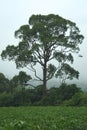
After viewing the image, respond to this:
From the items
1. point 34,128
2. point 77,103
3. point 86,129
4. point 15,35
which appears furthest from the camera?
point 15,35

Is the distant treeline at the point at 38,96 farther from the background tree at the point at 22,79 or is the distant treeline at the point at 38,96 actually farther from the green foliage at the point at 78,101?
the green foliage at the point at 78,101

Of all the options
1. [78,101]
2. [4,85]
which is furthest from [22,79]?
[4,85]

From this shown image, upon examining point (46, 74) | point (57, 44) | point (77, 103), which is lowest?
point (77, 103)

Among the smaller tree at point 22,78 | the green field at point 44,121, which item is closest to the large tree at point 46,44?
the smaller tree at point 22,78

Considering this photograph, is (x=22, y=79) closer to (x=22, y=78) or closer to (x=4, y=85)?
(x=22, y=78)

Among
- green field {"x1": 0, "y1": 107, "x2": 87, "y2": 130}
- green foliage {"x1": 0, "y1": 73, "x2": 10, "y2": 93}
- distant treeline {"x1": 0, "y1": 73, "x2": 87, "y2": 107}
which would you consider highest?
green foliage {"x1": 0, "y1": 73, "x2": 10, "y2": 93}

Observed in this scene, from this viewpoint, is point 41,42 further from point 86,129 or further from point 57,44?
point 86,129

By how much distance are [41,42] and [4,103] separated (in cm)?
893

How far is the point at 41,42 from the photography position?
4819cm

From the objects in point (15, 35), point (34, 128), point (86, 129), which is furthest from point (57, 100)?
point (34, 128)

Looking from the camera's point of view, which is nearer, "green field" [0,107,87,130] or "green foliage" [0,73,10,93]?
"green field" [0,107,87,130]

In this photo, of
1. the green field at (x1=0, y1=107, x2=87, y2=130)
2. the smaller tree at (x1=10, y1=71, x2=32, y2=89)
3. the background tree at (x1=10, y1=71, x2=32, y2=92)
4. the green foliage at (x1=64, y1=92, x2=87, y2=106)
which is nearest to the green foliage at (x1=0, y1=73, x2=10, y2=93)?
the background tree at (x1=10, y1=71, x2=32, y2=92)

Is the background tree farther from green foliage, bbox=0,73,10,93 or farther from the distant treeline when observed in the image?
green foliage, bbox=0,73,10,93

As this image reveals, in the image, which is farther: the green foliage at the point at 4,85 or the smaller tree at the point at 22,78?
the green foliage at the point at 4,85
